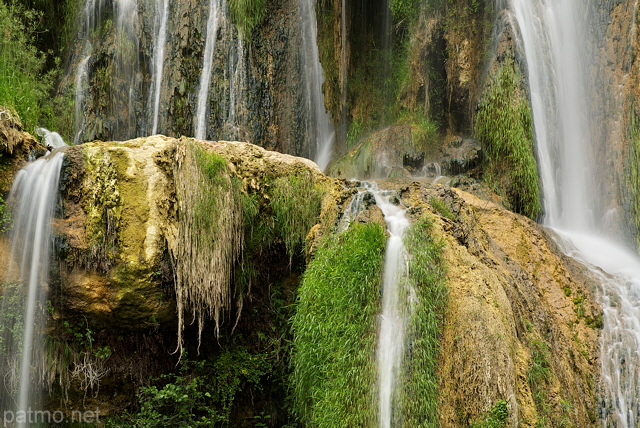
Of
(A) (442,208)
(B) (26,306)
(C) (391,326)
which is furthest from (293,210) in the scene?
(B) (26,306)

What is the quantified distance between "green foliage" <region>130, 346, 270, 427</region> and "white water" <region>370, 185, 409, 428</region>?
262 cm

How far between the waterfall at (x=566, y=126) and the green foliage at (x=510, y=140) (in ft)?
1.72

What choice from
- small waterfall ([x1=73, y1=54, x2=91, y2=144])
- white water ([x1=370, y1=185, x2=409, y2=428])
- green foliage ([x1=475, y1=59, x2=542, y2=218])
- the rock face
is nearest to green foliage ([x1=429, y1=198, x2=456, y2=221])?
the rock face

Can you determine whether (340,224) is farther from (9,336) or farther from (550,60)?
(550,60)

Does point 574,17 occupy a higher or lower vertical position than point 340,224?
higher

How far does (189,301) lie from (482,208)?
4.74m

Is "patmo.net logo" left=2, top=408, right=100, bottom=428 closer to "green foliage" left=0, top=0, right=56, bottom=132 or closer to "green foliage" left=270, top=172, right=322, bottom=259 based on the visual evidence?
"green foliage" left=270, top=172, right=322, bottom=259

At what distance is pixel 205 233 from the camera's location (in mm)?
7359

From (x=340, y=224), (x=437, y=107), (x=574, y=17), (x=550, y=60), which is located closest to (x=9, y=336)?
(x=340, y=224)

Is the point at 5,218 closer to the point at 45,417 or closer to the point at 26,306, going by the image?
the point at 26,306

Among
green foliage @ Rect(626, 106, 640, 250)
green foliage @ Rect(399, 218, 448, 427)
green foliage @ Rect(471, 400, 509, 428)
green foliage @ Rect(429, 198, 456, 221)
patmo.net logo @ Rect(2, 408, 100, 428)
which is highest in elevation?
green foliage @ Rect(626, 106, 640, 250)

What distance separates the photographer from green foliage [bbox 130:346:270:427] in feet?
24.1

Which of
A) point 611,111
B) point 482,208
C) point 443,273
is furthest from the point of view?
point 611,111

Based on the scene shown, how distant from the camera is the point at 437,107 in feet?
44.4
